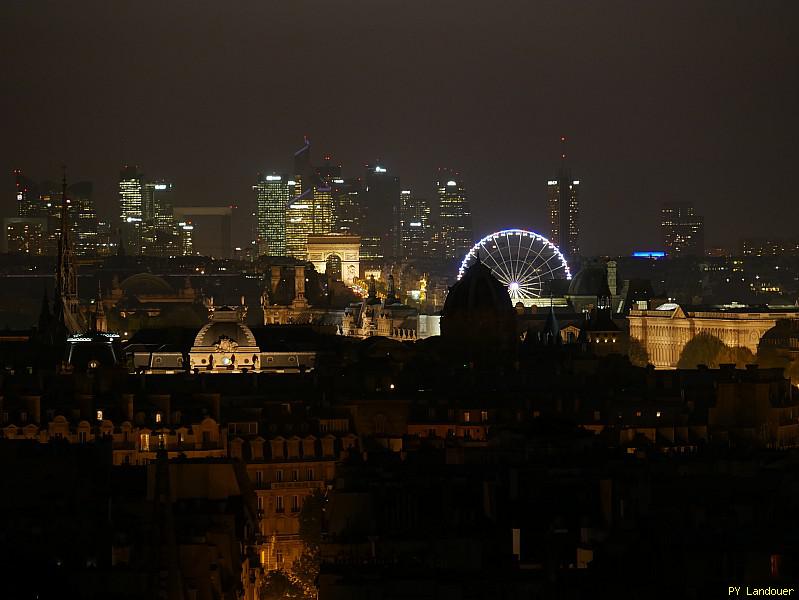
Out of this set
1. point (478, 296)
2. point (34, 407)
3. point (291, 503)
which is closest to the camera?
point (291, 503)

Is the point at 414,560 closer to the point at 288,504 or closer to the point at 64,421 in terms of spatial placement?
the point at 288,504

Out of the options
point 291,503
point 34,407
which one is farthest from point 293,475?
point 34,407

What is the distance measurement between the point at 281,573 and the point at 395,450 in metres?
25.5

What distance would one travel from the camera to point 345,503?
85062 millimetres

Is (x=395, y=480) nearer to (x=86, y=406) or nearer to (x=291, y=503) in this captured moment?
(x=291, y=503)

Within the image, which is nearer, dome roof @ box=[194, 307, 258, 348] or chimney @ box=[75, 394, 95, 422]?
chimney @ box=[75, 394, 95, 422]

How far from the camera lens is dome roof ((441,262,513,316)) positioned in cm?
17838

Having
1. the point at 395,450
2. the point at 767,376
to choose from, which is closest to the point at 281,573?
the point at 395,450

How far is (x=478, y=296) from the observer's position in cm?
17862

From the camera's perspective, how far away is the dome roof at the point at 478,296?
585 ft

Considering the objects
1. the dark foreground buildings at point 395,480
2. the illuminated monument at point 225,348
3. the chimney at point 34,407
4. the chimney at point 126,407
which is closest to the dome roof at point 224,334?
the illuminated monument at point 225,348

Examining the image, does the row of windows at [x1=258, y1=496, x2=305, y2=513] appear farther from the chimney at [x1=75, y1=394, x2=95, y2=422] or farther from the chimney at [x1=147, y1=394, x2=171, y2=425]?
the chimney at [x1=75, y1=394, x2=95, y2=422]

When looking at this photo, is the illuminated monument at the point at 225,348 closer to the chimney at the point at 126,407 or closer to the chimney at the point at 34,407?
the chimney at the point at 34,407

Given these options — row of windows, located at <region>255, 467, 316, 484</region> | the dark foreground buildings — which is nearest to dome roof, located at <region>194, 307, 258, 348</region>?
the dark foreground buildings
